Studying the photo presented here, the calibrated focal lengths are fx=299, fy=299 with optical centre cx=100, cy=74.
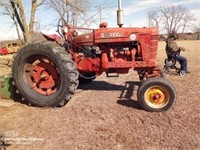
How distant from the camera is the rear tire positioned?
5855 mm

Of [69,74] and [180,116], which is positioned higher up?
[69,74]

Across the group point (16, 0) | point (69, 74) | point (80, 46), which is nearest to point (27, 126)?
point (69, 74)

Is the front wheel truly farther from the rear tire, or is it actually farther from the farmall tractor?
the rear tire

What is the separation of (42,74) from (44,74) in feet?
0.15

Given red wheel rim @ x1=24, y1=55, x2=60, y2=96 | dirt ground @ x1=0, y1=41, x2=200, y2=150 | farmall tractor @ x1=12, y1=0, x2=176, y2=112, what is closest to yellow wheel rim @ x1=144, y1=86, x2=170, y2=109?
farmall tractor @ x1=12, y1=0, x2=176, y2=112

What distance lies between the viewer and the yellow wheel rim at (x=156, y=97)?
5.65m

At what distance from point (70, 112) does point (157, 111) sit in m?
1.64

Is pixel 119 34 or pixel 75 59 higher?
pixel 119 34

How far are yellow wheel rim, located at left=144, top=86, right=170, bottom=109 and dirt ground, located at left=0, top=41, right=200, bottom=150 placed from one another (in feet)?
0.67

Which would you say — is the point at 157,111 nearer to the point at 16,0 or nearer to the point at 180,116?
the point at 180,116

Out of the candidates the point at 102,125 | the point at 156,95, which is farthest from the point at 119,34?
the point at 102,125

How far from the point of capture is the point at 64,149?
4.12 m

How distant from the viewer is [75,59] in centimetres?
664

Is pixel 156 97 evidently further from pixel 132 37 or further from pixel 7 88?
pixel 7 88
